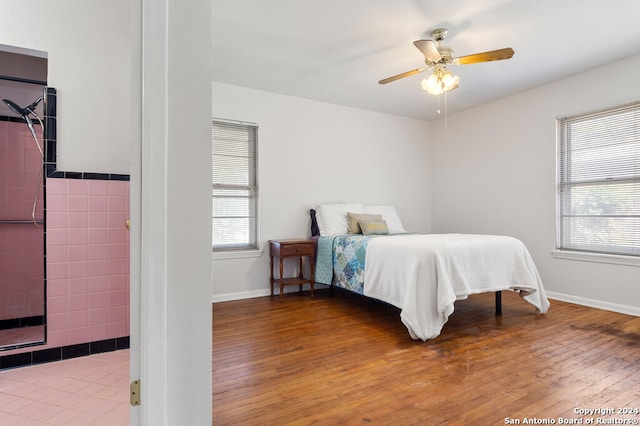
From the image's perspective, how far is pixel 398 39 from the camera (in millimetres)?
2793

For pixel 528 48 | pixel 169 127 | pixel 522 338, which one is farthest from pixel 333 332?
pixel 528 48

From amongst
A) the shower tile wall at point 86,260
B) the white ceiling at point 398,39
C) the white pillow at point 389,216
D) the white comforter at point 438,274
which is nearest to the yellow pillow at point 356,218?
the white pillow at point 389,216

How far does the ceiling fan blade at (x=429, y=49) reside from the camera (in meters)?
2.45

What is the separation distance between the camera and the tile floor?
1.56 m

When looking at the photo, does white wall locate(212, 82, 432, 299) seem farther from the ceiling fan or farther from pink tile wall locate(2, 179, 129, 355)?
the ceiling fan

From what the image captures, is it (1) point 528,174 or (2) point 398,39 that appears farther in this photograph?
(1) point 528,174

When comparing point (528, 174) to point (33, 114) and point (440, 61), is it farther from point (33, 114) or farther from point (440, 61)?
point (33, 114)

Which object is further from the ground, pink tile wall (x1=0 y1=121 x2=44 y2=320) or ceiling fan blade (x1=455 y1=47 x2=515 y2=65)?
ceiling fan blade (x1=455 y1=47 x2=515 y2=65)

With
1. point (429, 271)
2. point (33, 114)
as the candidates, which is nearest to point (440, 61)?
point (429, 271)

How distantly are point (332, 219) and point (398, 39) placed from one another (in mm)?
2090

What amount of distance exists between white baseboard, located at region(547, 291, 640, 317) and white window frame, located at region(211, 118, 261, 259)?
347 cm

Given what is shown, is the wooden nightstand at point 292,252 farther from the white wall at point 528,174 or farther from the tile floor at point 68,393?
the white wall at point 528,174

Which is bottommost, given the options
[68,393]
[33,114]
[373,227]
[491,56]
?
[68,393]

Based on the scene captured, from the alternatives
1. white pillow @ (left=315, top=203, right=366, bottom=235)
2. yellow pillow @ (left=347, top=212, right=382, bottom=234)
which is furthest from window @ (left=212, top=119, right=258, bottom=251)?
yellow pillow @ (left=347, top=212, right=382, bottom=234)
